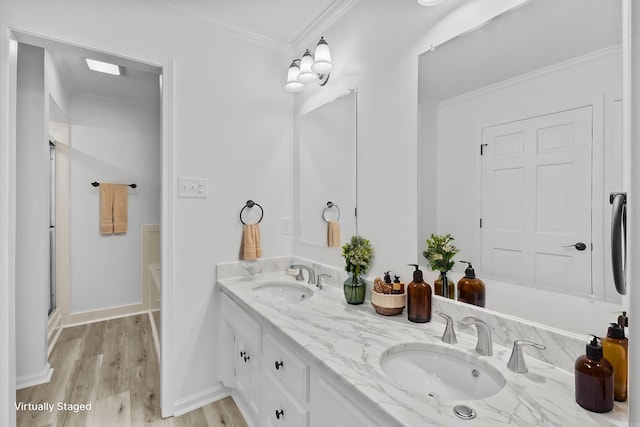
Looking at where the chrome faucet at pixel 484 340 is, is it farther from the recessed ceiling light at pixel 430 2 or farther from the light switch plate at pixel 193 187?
the light switch plate at pixel 193 187

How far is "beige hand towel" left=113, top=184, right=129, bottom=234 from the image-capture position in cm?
341

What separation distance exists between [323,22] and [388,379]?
6.36 feet

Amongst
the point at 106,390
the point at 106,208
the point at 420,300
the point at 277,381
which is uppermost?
the point at 106,208

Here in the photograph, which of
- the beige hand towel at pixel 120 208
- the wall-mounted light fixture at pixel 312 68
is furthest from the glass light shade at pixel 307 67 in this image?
the beige hand towel at pixel 120 208

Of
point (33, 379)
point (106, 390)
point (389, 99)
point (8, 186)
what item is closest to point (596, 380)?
point (389, 99)

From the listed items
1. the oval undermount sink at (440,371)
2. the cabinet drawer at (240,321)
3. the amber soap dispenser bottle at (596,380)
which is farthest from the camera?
the cabinet drawer at (240,321)

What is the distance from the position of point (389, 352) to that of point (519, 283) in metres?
0.48

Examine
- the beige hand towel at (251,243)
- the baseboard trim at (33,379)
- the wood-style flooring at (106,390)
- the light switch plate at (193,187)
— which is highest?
the light switch plate at (193,187)

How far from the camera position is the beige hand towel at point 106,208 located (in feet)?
11.0

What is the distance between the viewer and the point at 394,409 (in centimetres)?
74

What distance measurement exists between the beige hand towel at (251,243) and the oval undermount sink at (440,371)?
3.94ft

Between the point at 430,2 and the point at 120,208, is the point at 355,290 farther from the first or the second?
the point at 120,208

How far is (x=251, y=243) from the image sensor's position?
2.04m

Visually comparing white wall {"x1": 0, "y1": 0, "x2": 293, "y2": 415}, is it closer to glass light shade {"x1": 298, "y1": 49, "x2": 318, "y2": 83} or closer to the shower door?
glass light shade {"x1": 298, "y1": 49, "x2": 318, "y2": 83}
